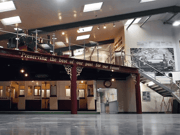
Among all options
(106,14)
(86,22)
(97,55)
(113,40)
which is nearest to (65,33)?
(86,22)

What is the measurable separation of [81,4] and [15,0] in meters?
3.46

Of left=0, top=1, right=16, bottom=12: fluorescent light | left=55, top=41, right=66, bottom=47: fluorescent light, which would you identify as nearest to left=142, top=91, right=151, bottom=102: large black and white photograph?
left=55, top=41, right=66, bottom=47: fluorescent light

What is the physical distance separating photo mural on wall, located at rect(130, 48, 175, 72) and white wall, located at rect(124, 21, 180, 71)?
16.2 inches

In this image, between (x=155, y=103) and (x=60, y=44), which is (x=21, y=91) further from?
(x=155, y=103)

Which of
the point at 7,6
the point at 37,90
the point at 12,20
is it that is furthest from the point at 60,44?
the point at 37,90

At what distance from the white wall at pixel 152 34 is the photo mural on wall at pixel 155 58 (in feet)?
1.35

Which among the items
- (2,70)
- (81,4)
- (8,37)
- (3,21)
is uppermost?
(81,4)

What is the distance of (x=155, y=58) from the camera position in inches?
599

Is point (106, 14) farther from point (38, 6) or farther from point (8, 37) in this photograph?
point (8, 37)

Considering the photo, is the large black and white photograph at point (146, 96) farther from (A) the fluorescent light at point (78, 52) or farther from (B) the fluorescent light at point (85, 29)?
(A) the fluorescent light at point (78, 52)

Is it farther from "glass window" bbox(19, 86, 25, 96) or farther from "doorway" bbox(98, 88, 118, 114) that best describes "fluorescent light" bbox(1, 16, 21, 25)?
"doorway" bbox(98, 88, 118, 114)

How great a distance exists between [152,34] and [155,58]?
2068 mm

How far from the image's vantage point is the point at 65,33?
45.6ft

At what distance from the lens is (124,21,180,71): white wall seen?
50.7ft
